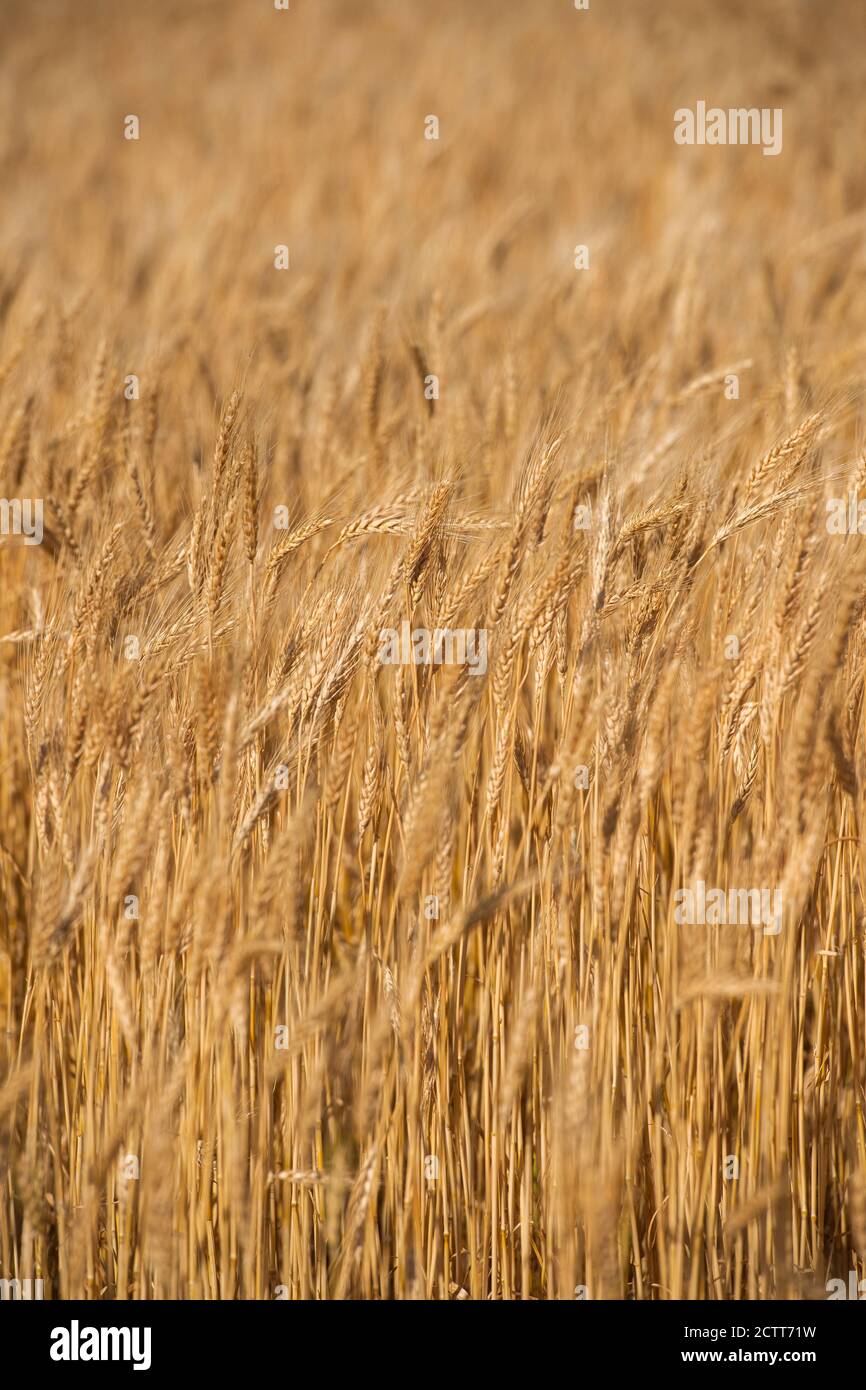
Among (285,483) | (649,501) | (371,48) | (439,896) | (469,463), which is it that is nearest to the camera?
(439,896)

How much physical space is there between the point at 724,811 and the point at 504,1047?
372 millimetres

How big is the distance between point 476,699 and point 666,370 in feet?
5.58

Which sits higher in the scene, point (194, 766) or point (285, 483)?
point (285, 483)

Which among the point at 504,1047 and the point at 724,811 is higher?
the point at 724,811

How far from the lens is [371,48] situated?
26.6 ft

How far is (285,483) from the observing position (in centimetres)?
242

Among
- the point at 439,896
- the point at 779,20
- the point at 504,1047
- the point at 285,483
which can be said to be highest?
the point at 779,20

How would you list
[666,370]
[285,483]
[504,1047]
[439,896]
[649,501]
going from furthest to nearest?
1. [666,370]
2. [285,483]
3. [649,501]
4. [504,1047]
5. [439,896]

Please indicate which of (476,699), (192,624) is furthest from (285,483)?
(476,699)

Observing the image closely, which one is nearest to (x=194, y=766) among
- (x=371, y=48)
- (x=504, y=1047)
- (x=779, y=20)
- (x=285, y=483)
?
(x=504, y=1047)
